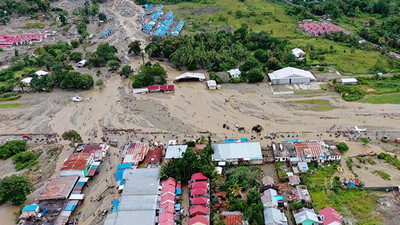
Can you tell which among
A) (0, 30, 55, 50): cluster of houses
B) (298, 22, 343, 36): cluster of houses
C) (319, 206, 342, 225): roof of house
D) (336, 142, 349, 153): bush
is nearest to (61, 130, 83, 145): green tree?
(319, 206, 342, 225): roof of house

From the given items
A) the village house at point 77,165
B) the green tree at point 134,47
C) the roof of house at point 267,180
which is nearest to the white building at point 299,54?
the green tree at point 134,47

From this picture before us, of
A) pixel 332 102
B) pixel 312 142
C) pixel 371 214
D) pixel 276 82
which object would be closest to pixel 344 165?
pixel 312 142

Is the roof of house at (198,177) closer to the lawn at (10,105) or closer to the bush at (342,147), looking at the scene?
the bush at (342,147)

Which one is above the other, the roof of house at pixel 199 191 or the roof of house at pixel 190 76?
the roof of house at pixel 199 191

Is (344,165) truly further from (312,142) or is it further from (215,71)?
(215,71)

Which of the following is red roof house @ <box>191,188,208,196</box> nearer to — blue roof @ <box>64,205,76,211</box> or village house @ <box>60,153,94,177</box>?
blue roof @ <box>64,205,76,211</box>

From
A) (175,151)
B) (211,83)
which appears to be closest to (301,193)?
(175,151)
